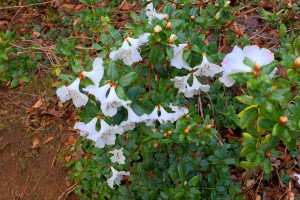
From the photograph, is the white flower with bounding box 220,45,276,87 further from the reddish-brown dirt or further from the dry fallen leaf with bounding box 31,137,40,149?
the dry fallen leaf with bounding box 31,137,40,149

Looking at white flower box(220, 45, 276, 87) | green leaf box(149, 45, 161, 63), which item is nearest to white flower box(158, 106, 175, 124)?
green leaf box(149, 45, 161, 63)

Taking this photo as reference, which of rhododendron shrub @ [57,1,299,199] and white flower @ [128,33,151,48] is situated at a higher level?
white flower @ [128,33,151,48]

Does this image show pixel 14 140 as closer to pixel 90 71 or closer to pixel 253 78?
pixel 90 71

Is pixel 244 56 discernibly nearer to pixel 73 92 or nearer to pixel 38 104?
pixel 73 92

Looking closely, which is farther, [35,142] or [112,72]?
[35,142]

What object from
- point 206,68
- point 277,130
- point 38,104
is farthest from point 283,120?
point 38,104

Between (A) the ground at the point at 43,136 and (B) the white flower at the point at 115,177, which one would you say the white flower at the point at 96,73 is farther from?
(A) the ground at the point at 43,136

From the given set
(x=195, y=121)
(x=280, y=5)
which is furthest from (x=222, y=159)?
(x=280, y=5)

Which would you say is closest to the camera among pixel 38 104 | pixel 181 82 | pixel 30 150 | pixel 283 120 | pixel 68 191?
pixel 283 120
